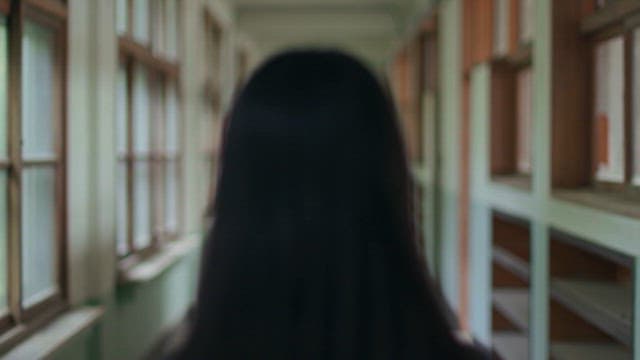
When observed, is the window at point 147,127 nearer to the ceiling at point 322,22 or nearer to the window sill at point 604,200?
the window sill at point 604,200

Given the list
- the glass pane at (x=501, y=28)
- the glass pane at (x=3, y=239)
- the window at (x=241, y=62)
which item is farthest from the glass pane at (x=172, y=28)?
the window at (x=241, y=62)

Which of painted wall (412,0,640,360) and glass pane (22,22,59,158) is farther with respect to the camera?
glass pane (22,22,59,158)

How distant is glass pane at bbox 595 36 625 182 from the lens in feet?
10.3

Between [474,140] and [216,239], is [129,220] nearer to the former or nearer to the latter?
[474,140]

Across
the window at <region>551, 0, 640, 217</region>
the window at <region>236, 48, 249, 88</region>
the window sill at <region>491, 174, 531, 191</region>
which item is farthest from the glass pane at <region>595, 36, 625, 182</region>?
the window at <region>236, 48, 249, 88</region>

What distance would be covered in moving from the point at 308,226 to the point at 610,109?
263cm

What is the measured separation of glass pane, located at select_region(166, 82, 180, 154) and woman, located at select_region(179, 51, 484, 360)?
5.29 m

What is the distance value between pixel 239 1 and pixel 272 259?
30.4 ft

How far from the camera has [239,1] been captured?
9828mm

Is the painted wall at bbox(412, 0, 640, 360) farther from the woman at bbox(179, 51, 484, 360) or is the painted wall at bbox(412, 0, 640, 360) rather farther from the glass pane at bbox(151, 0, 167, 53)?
the glass pane at bbox(151, 0, 167, 53)

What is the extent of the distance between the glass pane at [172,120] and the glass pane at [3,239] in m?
3.10

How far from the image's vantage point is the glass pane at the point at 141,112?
5.17 meters

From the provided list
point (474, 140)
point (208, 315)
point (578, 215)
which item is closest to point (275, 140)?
point (208, 315)

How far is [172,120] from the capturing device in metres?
6.46
